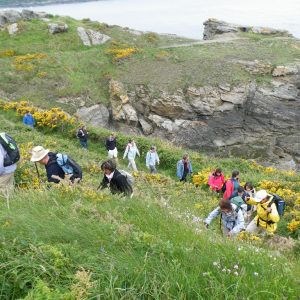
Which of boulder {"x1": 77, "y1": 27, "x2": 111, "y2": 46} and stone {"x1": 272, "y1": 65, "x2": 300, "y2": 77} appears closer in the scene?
stone {"x1": 272, "y1": 65, "x2": 300, "y2": 77}

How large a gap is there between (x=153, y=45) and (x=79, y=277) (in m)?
41.9

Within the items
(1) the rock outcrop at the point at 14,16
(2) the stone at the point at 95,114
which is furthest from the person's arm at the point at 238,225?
(1) the rock outcrop at the point at 14,16

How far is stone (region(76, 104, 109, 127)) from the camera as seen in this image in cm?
3394

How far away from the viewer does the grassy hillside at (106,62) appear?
35.0 metres

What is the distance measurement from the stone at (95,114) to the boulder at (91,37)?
10430 mm

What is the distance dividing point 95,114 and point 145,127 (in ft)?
14.1

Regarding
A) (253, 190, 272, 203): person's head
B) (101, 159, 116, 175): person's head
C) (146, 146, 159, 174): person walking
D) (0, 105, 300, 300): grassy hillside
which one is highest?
(0, 105, 300, 300): grassy hillside

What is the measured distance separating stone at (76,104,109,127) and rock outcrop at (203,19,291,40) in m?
21.1

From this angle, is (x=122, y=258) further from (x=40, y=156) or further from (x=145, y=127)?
(x=145, y=127)

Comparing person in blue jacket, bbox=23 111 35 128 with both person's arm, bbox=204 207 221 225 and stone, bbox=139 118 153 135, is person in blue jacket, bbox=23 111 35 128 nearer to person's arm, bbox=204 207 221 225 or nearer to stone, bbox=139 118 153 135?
stone, bbox=139 118 153 135

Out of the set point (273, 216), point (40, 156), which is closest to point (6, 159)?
point (40, 156)

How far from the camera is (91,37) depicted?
43.1m

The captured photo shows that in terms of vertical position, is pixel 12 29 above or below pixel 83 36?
above

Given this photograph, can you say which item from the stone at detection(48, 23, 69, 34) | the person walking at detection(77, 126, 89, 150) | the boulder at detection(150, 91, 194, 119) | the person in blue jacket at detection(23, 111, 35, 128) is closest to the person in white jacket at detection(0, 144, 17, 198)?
the person walking at detection(77, 126, 89, 150)
